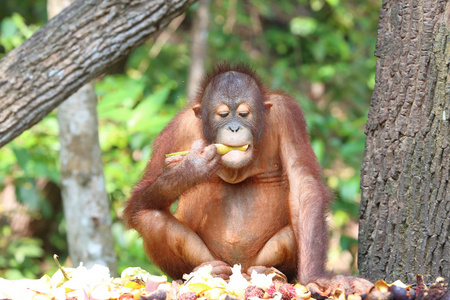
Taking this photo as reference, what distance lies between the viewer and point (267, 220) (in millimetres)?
3033

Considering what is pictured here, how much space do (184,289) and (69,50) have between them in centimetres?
144

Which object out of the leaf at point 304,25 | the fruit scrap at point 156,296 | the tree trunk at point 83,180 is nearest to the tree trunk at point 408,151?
the fruit scrap at point 156,296

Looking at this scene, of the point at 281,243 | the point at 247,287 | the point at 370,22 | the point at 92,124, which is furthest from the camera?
the point at 370,22

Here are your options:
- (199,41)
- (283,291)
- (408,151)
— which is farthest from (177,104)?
(283,291)

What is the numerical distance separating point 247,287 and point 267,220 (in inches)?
29.9

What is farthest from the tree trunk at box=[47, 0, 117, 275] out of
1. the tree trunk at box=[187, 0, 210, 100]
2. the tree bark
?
the tree trunk at box=[187, 0, 210, 100]

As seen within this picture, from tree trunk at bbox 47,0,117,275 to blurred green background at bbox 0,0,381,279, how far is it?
0.25 meters

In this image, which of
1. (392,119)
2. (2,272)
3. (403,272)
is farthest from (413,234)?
(2,272)

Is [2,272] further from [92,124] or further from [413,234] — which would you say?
[413,234]

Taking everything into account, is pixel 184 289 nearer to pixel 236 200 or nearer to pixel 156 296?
pixel 156 296

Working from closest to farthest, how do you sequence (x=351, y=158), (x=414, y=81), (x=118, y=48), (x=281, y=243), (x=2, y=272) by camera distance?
(x=414, y=81), (x=281, y=243), (x=118, y=48), (x=351, y=158), (x=2, y=272)

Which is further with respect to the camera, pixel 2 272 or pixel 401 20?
pixel 2 272

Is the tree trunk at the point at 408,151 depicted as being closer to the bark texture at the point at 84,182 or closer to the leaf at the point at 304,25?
the bark texture at the point at 84,182

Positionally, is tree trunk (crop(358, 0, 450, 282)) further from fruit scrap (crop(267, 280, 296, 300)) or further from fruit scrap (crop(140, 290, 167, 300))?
fruit scrap (crop(140, 290, 167, 300))
